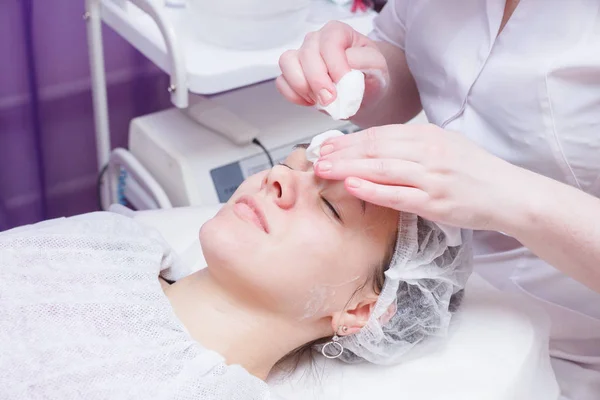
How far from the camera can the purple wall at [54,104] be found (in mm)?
1737

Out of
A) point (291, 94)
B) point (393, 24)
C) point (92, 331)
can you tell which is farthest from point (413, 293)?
point (393, 24)

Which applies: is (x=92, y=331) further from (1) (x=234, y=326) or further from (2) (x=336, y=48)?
(2) (x=336, y=48)

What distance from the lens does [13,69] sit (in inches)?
68.4

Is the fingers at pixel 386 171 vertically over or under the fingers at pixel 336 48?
under

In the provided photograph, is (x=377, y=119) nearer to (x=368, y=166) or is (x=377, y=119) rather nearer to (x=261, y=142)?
(x=261, y=142)

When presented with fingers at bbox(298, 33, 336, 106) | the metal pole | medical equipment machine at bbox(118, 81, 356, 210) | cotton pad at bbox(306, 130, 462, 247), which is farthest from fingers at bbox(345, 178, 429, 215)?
the metal pole

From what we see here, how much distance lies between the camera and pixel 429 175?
0.88 meters

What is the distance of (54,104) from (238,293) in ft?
3.61

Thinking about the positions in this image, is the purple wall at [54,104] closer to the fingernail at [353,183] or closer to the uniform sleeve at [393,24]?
the uniform sleeve at [393,24]

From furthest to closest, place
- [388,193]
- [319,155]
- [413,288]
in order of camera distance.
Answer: [413,288] < [319,155] < [388,193]

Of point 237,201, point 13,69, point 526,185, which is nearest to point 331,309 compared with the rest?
point 237,201

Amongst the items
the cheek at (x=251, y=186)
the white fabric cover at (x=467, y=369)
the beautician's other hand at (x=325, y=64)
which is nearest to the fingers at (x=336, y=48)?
the beautician's other hand at (x=325, y=64)

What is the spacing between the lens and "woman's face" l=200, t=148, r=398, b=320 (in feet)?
3.34

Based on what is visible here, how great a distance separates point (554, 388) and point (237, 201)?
65cm
